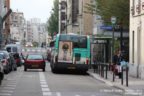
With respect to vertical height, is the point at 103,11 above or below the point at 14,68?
above

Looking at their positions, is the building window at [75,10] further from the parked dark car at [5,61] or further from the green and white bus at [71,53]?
the parked dark car at [5,61]

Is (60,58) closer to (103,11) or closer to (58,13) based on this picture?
(103,11)

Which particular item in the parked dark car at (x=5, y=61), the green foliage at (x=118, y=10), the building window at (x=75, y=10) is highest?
the building window at (x=75, y=10)

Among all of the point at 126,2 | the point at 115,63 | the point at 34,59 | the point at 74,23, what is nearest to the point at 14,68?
the point at 34,59

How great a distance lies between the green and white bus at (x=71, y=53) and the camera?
36.3 meters

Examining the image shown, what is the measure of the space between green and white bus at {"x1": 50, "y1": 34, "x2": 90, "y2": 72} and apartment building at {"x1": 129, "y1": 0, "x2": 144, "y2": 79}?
3.87 m

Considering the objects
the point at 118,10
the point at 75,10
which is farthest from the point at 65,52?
the point at 75,10

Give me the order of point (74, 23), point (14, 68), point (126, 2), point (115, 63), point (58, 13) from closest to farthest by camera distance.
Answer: point (115, 63) < point (126, 2) < point (14, 68) < point (74, 23) < point (58, 13)

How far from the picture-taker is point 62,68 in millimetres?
36406

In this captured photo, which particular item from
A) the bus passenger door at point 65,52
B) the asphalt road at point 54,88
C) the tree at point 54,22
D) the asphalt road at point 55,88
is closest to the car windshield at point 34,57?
the bus passenger door at point 65,52

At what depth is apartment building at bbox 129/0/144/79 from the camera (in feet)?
101

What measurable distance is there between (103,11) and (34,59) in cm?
692

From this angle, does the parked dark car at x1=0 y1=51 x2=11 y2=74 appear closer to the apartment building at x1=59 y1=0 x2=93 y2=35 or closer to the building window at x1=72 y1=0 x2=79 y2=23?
the apartment building at x1=59 y1=0 x2=93 y2=35

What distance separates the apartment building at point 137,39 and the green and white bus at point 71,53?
3.87 m
